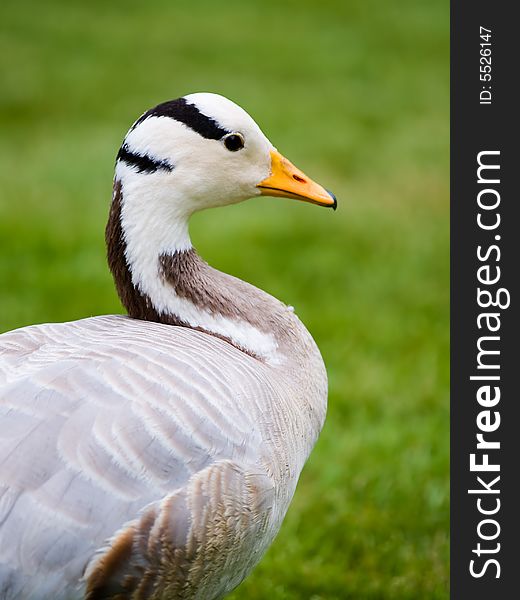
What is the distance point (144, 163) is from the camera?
2.75 m

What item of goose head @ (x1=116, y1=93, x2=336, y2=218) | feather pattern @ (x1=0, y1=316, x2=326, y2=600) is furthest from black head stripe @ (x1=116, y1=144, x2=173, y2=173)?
feather pattern @ (x1=0, y1=316, x2=326, y2=600)

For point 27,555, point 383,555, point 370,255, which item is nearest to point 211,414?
point 27,555

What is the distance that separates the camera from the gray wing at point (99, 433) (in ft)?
7.11

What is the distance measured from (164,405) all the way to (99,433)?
7.5 inches

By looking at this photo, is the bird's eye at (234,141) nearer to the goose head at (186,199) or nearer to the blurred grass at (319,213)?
the goose head at (186,199)

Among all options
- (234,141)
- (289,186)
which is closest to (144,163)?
(234,141)

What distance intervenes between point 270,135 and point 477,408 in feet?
18.5

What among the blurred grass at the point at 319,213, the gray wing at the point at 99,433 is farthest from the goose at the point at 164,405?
the blurred grass at the point at 319,213

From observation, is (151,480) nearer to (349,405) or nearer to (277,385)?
(277,385)

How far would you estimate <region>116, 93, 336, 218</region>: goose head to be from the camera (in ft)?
8.96

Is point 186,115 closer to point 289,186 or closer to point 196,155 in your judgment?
point 196,155

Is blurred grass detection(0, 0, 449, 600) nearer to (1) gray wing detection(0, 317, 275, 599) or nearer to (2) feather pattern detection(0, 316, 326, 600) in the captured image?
(2) feather pattern detection(0, 316, 326, 600)

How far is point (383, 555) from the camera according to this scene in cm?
374

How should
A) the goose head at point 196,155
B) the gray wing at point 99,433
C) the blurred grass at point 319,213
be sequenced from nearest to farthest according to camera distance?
the gray wing at point 99,433 → the goose head at point 196,155 → the blurred grass at point 319,213
